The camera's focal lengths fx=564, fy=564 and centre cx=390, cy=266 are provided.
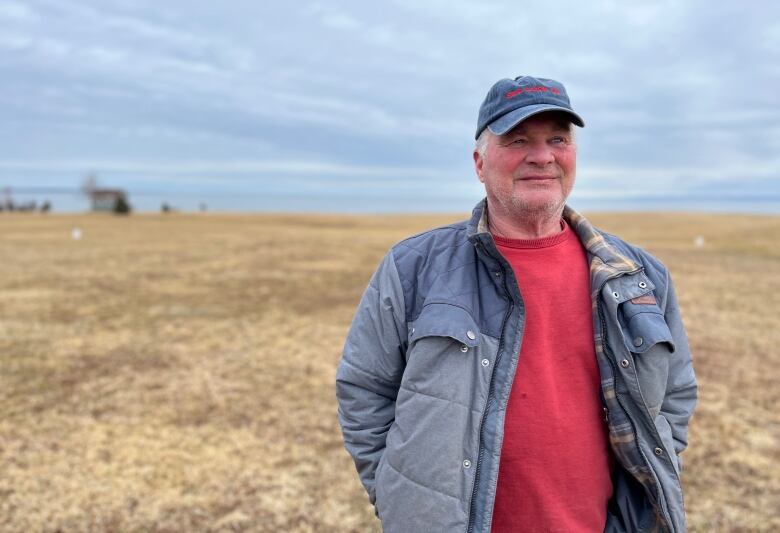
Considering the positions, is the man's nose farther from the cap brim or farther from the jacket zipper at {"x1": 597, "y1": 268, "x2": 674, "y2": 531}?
the jacket zipper at {"x1": 597, "y1": 268, "x2": 674, "y2": 531}

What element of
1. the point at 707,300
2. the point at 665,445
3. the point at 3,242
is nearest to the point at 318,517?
the point at 665,445

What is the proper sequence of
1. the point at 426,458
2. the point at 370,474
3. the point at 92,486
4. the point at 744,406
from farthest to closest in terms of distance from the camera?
the point at 744,406 < the point at 92,486 < the point at 370,474 < the point at 426,458

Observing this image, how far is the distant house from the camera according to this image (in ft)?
164

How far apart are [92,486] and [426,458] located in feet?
11.8

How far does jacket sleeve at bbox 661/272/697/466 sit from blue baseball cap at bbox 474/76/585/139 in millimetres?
831

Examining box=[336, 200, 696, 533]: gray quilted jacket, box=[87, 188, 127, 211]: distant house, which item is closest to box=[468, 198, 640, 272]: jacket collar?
box=[336, 200, 696, 533]: gray quilted jacket

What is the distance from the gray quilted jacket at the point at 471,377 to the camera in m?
1.90

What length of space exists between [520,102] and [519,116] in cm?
9

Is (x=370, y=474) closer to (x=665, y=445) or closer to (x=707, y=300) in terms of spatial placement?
(x=665, y=445)

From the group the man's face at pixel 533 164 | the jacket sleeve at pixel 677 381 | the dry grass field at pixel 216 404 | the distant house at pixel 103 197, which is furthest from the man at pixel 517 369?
the distant house at pixel 103 197

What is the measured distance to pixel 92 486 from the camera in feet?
14.3

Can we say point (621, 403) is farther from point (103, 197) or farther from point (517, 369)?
point (103, 197)

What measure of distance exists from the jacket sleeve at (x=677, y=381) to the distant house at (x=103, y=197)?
53967 mm

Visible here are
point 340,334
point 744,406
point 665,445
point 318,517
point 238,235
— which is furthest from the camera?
point 238,235
